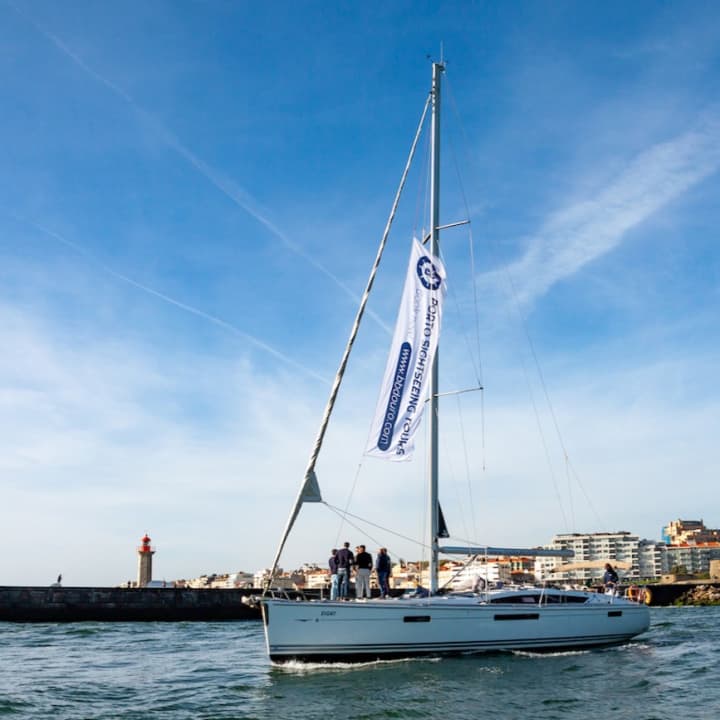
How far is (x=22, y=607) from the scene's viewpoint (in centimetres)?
3938

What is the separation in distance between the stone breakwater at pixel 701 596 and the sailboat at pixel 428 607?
52.3 meters

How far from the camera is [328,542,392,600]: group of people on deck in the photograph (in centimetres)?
1953

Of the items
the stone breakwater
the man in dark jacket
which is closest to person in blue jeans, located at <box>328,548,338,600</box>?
the man in dark jacket

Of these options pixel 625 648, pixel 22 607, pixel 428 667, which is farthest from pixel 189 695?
pixel 22 607

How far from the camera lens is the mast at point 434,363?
66.9ft

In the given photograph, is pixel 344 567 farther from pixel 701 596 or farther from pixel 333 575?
pixel 701 596

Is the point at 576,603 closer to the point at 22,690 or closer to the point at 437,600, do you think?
the point at 437,600

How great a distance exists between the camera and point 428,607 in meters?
18.8

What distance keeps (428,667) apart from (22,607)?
28.8 metres

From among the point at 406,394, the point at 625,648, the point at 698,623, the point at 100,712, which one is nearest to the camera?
the point at 100,712

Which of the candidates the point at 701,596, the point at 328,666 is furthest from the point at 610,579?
the point at 701,596

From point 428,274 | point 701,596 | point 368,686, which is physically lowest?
point 368,686

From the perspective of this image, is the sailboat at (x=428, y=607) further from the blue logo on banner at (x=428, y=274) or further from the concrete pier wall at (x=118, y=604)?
the concrete pier wall at (x=118, y=604)

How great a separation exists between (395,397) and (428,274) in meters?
3.77
